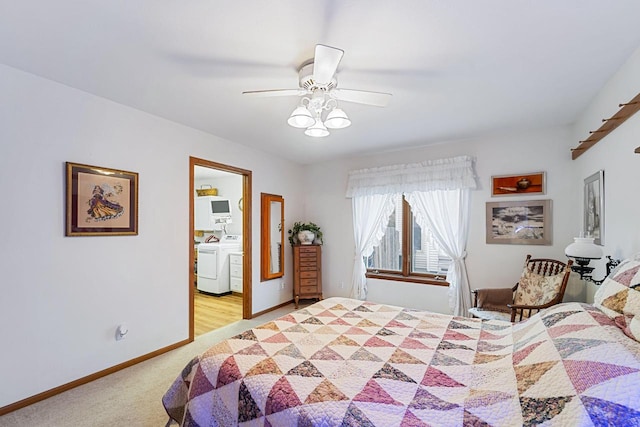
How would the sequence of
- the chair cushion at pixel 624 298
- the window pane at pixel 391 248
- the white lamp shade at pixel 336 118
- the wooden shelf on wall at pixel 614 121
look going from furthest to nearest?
the window pane at pixel 391 248 → the white lamp shade at pixel 336 118 → the wooden shelf on wall at pixel 614 121 → the chair cushion at pixel 624 298

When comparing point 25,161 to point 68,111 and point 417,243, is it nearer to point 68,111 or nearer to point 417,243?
point 68,111

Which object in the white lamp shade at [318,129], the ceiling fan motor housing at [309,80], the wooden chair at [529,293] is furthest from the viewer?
the wooden chair at [529,293]

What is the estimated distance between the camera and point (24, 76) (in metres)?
2.20

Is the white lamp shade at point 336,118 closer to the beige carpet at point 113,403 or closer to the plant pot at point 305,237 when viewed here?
the beige carpet at point 113,403

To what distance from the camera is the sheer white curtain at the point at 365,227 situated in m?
4.50

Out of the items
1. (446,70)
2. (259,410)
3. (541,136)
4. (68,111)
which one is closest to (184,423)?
(259,410)

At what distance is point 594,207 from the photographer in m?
2.65

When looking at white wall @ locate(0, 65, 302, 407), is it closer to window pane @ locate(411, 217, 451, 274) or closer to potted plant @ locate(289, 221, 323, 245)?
potted plant @ locate(289, 221, 323, 245)

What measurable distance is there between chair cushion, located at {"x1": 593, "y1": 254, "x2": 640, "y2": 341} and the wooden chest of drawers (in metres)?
3.62

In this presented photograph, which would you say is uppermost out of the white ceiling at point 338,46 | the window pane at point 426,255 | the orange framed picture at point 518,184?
the white ceiling at point 338,46

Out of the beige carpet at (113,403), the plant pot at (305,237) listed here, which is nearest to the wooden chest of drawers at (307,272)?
the plant pot at (305,237)

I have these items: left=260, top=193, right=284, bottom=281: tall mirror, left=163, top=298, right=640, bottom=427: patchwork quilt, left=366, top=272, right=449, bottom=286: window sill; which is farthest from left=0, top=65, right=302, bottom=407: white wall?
left=366, top=272, right=449, bottom=286: window sill

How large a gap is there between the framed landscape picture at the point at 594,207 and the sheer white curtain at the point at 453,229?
119 cm

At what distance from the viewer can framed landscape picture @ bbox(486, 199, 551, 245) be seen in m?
3.45
